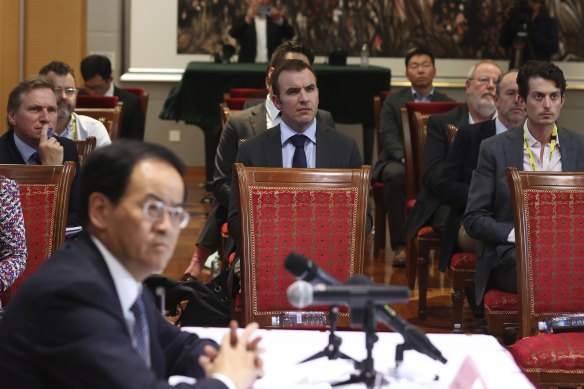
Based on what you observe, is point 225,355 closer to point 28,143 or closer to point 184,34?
point 28,143

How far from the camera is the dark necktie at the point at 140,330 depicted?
2.30 m

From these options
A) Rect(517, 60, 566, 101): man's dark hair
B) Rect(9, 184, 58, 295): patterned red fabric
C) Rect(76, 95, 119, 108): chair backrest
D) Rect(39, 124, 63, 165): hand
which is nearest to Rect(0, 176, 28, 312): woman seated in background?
Rect(9, 184, 58, 295): patterned red fabric

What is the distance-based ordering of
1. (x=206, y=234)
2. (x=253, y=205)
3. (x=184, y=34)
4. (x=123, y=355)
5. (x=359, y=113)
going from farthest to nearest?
(x=184, y=34) → (x=359, y=113) → (x=206, y=234) → (x=253, y=205) → (x=123, y=355)

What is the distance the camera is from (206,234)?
648cm

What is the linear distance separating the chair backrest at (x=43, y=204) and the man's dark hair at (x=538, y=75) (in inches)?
85.3

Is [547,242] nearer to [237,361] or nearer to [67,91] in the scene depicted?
[237,361]

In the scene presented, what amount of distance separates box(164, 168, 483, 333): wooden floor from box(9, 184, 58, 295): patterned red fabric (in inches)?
96.6

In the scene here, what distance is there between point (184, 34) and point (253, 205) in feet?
29.5

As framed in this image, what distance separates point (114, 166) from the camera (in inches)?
86.2

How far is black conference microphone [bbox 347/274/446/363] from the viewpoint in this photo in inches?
90.7

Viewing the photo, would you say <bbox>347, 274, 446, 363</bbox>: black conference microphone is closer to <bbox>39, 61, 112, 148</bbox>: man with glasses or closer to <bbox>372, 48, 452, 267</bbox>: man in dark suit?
<bbox>39, 61, 112, 148</bbox>: man with glasses

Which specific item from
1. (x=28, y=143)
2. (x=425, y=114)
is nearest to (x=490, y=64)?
(x=425, y=114)

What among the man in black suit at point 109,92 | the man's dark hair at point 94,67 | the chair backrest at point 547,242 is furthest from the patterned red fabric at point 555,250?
the man's dark hair at point 94,67

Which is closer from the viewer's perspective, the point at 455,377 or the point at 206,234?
the point at 455,377
